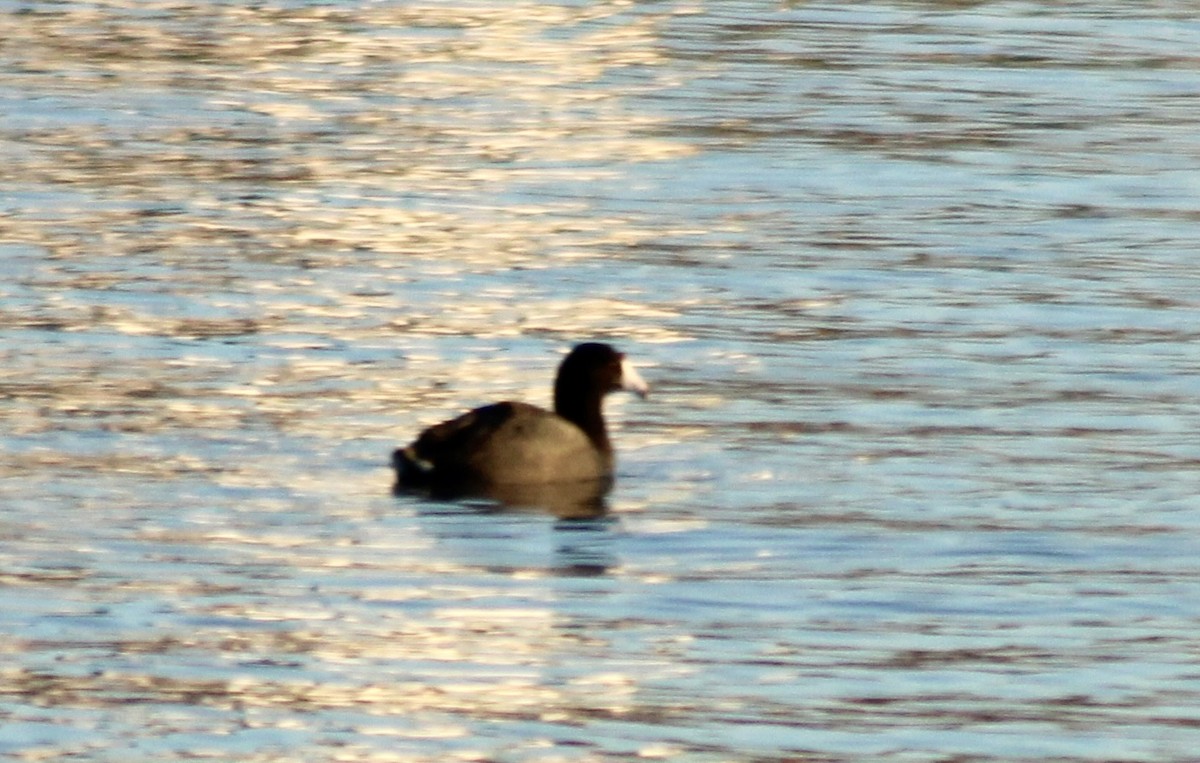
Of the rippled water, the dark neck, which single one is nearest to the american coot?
the dark neck

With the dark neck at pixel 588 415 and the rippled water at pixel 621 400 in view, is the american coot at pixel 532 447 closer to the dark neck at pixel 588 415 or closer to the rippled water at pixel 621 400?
the dark neck at pixel 588 415

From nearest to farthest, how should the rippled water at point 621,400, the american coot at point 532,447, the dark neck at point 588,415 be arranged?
the rippled water at point 621,400 → the american coot at point 532,447 → the dark neck at point 588,415

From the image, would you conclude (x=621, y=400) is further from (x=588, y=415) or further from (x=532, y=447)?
(x=532, y=447)

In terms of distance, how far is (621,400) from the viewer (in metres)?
17.3

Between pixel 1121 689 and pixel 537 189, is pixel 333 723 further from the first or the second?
pixel 537 189

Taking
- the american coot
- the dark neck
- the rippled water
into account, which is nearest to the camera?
the rippled water

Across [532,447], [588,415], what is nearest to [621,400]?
[588,415]

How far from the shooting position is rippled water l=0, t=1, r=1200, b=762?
418 inches

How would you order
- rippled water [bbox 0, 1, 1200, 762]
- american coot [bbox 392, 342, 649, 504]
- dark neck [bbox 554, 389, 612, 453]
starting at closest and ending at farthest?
rippled water [bbox 0, 1, 1200, 762] < american coot [bbox 392, 342, 649, 504] < dark neck [bbox 554, 389, 612, 453]

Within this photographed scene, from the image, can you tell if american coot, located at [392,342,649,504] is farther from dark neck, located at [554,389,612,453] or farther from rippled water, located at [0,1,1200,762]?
rippled water, located at [0,1,1200,762]

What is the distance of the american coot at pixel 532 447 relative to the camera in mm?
14188

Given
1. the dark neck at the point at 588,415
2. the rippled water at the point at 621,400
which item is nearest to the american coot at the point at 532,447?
the dark neck at the point at 588,415

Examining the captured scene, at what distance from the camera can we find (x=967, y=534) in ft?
42.9

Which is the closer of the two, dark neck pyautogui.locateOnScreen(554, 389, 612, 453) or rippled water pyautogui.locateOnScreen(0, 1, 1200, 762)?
rippled water pyautogui.locateOnScreen(0, 1, 1200, 762)
